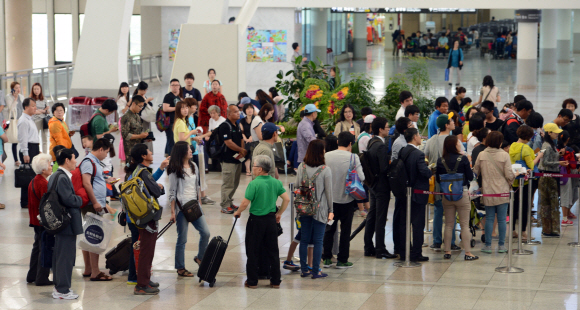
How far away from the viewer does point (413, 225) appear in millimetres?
8227

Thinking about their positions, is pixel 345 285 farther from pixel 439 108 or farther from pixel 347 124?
pixel 439 108

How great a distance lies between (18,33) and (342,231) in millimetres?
28251

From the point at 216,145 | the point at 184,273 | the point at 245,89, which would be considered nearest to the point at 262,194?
the point at 184,273

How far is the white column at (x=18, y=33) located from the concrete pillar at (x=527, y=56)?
2167 cm

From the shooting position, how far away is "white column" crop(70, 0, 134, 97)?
19625 millimetres

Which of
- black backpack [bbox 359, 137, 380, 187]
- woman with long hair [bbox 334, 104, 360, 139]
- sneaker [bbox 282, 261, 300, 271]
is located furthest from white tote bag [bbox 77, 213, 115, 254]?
woman with long hair [bbox 334, 104, 360, 139]

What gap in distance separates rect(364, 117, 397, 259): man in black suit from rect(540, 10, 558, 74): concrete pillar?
2728 centimetres

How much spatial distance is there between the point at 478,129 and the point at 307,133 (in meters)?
2.50

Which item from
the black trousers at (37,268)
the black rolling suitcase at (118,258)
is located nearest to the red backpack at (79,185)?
the black trousers at (37,268)

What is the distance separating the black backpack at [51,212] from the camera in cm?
664

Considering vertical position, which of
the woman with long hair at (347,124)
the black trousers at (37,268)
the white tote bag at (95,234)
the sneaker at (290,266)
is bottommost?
the sneaker at (290,266)

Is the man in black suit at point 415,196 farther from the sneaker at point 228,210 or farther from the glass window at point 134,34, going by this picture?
the glass window at point 134,34

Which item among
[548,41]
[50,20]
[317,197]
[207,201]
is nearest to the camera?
[317,197]

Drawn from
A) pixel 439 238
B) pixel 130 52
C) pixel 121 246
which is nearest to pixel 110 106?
pixel 121 246
